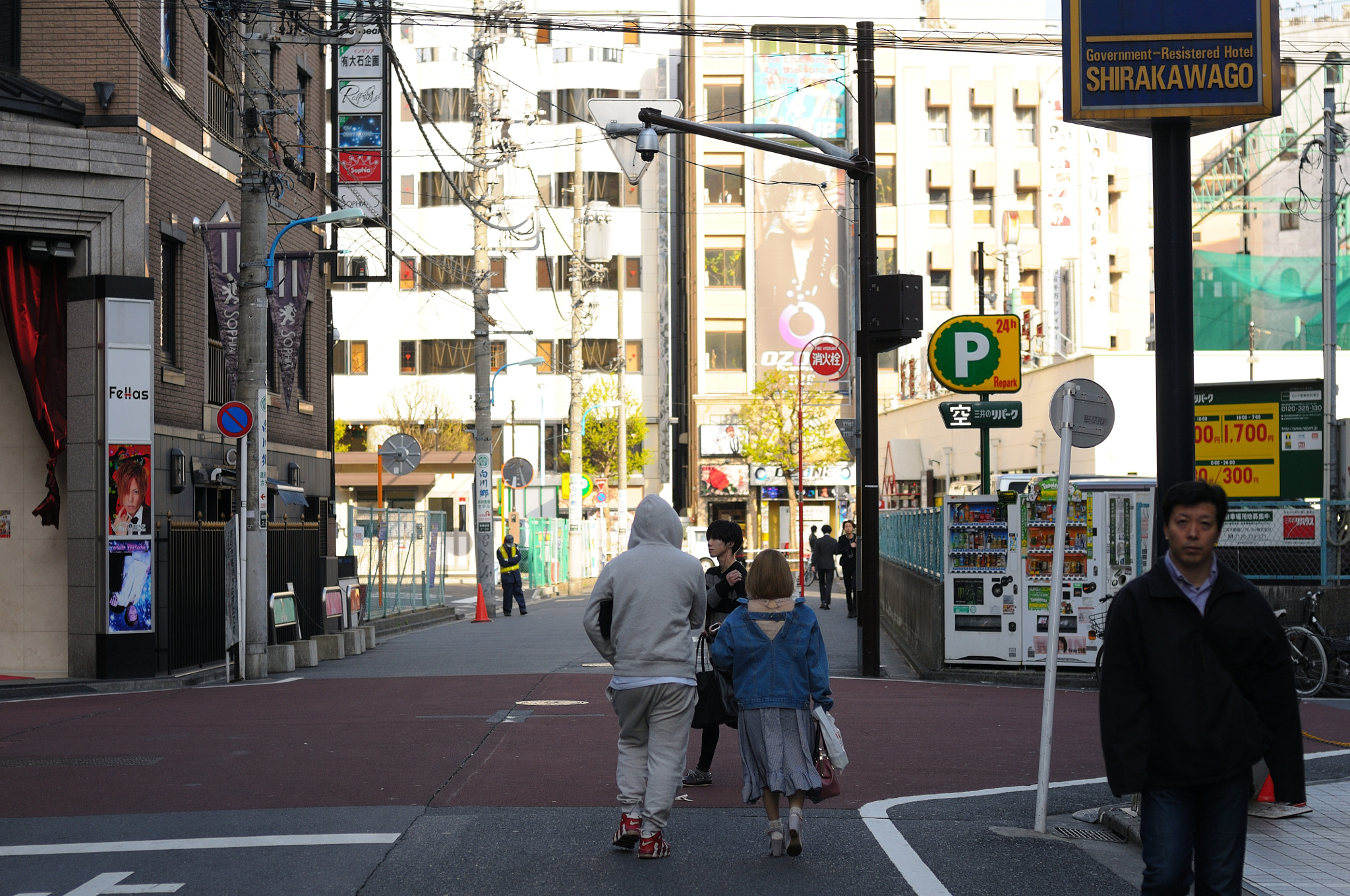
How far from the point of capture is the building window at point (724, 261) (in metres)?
66.7

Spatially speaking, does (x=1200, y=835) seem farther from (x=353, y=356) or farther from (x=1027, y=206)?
(x=1027, y=206)

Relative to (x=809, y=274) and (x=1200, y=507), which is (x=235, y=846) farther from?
(x=809, y=274)

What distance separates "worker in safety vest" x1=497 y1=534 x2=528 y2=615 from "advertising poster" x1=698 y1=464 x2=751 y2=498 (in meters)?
31.0

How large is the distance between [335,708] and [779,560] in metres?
8.27

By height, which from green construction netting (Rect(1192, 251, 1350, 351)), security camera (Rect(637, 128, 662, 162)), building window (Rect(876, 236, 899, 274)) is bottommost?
security camera (Rect(637, 128, 662, 162))

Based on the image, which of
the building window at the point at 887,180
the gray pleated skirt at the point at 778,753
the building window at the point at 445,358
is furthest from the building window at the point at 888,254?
the gray pleated skirt at the point at 778,753

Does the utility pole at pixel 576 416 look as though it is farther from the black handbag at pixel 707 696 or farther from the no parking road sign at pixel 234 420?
the black handbag at pixel 707 696

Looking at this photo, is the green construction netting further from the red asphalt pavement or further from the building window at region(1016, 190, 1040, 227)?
the red asphalt pavement

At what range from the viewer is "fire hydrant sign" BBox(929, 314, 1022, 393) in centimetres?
2147

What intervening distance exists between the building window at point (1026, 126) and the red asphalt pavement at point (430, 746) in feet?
193

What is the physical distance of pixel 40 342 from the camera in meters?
18.4

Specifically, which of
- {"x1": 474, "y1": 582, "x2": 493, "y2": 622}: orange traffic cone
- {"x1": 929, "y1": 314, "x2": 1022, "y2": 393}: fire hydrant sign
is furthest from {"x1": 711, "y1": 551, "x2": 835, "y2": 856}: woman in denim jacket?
{"x1": 474, "y1": 582, "x2": 493, "y2": 622}: orange traffic cone

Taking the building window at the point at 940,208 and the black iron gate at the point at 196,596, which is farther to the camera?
the building window at the point at 940,208

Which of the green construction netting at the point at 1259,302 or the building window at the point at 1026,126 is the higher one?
the building window at the point at 1026,126
